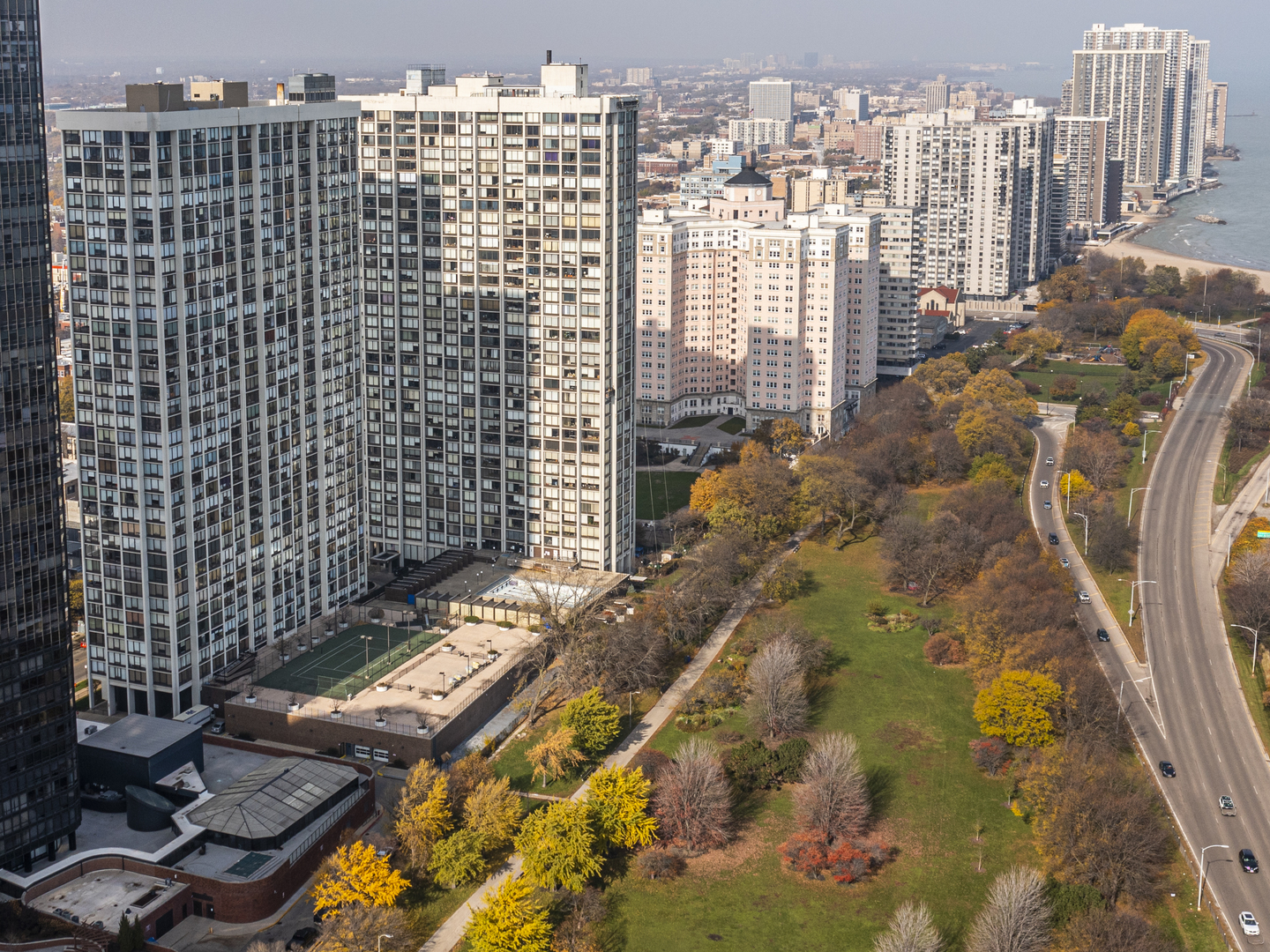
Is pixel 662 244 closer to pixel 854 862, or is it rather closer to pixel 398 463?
pixel 398 463

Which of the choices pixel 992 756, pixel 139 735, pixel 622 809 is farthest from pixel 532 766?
pixel 992 756

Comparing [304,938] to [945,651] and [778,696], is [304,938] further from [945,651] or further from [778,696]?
[945,651]

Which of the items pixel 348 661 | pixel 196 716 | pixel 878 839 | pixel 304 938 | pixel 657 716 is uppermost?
pixel 348 661

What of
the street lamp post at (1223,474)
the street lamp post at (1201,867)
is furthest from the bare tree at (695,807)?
the street lamp post at (1223,474)

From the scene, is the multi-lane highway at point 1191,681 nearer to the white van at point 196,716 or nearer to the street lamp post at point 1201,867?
the street lamp post at point 1201,867

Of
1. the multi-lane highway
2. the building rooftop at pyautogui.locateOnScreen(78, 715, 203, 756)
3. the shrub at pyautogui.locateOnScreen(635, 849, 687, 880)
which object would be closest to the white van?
the building rooftop at pyautogui.locateOnScreen(78, 715, 203, 756)

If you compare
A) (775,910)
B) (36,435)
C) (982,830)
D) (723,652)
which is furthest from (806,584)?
(36,435)
